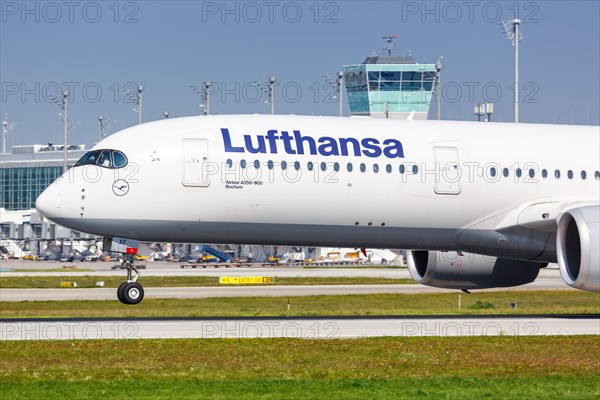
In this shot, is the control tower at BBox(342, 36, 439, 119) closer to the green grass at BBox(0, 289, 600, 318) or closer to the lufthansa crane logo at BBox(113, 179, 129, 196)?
the green grass at BBox(0, 289, 600, 318)

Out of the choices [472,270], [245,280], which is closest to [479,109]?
[245,280]

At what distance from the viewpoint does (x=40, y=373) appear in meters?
21.1

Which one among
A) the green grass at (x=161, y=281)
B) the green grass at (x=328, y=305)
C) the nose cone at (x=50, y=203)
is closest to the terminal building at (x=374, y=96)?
the green grass at (x=161, y=281)

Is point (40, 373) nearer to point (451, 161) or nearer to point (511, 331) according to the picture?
point (511, 331)

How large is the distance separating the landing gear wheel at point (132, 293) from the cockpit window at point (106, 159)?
3.24 m

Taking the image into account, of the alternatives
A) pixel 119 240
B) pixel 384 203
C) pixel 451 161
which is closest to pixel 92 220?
pixel 119 240

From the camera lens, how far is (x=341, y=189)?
31.7 metres

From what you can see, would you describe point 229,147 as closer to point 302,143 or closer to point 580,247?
point 302,143

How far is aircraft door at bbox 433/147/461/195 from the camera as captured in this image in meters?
32.7

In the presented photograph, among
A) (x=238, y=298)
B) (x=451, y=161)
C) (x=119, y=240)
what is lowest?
(x=238, y=298)

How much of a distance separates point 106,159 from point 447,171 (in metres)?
9.70

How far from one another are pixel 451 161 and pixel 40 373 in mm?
15576

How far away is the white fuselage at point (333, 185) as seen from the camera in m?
30.6

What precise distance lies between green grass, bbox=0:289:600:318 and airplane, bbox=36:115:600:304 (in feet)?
34.0
